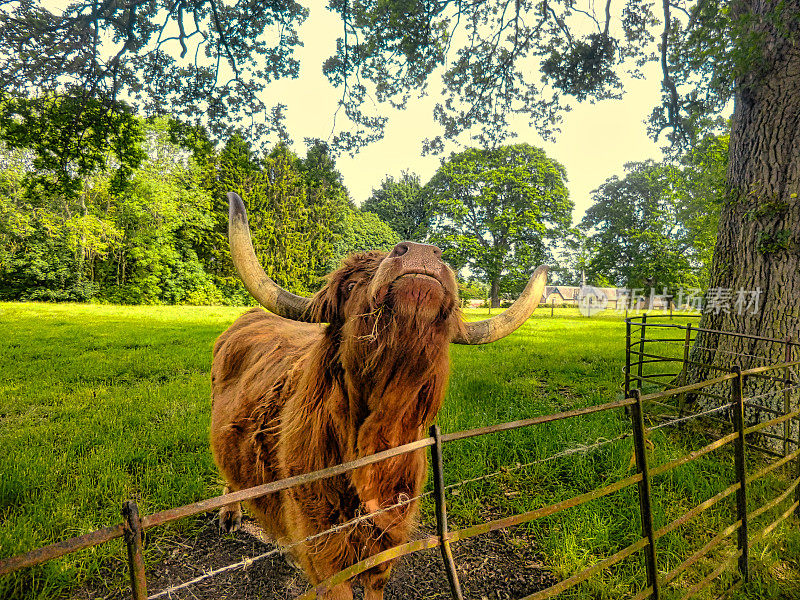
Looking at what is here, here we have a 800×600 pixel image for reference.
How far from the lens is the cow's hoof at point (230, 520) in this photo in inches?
118

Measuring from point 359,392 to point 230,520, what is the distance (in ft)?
7.52

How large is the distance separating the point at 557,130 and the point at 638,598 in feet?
30.2

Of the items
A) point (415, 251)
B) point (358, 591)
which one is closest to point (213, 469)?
point (358, 591)

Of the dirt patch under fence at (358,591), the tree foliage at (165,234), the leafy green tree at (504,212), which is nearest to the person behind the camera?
the dirt patch under fence at (358,591)

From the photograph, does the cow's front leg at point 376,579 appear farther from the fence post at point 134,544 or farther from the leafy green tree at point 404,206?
the leafy green tree at point 404,206

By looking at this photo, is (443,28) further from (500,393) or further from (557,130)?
(500,393)

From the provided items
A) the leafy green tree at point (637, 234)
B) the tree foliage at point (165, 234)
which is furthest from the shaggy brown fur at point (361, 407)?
the leafy green tree at point (637, 234)

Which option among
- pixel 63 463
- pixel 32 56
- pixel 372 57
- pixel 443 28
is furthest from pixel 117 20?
pixel 63 463

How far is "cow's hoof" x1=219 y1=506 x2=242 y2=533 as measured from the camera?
299cm

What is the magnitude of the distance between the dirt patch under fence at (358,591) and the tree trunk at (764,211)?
3.07 m

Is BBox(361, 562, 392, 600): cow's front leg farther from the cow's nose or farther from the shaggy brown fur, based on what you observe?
the cow's nose

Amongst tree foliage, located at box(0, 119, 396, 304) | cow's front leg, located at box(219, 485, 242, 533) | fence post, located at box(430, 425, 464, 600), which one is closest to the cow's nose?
fence post, located at box(430, 425, 464, 600)

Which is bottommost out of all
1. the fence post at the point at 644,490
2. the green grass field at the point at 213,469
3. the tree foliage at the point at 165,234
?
the green grass field at the point at 213,469

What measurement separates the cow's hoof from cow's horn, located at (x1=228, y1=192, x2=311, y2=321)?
2176mm
